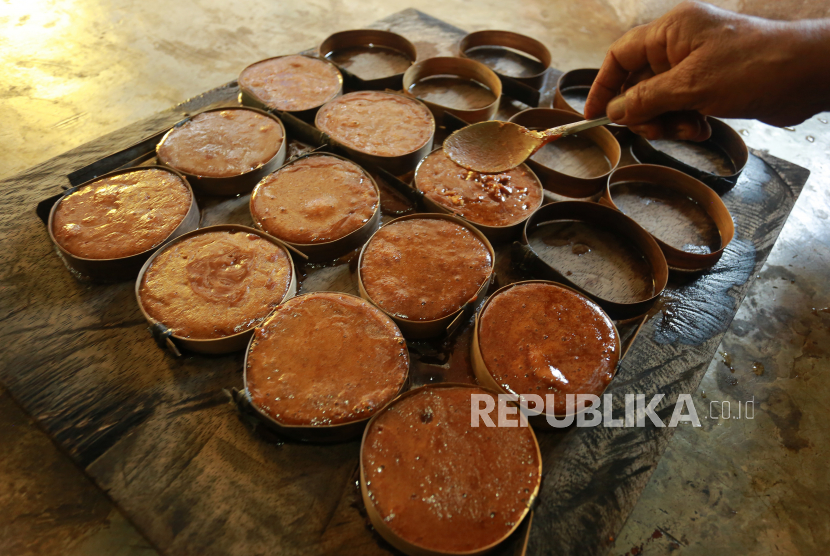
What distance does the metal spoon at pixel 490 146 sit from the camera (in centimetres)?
233

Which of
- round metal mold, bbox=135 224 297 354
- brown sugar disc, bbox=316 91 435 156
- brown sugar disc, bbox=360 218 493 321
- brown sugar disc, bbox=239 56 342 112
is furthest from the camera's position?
brown sugar disc, bbox=239 56 342 112

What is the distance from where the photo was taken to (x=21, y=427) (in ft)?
6.93

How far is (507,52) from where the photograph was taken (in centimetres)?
352

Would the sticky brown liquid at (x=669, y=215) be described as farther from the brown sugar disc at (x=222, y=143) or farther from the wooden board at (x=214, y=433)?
the brown sugar disc at (x=222, y=143)

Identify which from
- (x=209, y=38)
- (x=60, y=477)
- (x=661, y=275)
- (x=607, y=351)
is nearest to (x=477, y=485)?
(x=607, y=351)

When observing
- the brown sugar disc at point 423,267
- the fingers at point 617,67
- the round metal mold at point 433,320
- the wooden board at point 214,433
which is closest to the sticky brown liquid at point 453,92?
the fingers at point 617,67

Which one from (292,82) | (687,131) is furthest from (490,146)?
(292,82)

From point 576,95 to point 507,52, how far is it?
0.70 m

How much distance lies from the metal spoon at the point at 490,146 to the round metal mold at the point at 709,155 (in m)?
0.73

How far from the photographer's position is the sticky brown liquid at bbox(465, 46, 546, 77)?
11.0 ft

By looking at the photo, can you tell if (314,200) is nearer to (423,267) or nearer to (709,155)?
(423,267)

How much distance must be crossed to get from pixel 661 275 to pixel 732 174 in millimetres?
1124

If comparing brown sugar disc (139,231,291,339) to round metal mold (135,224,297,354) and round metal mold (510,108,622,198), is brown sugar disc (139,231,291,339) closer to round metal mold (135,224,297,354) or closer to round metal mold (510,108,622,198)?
round metal mold (135,224,297,354)

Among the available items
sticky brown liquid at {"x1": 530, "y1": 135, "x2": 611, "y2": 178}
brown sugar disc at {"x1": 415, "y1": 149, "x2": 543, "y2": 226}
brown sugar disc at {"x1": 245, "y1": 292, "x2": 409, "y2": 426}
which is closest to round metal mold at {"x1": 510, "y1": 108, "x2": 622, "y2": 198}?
sticky brown liquid at {"x1": 530, "y1": 135, "x2": 611, "y2": 178}
